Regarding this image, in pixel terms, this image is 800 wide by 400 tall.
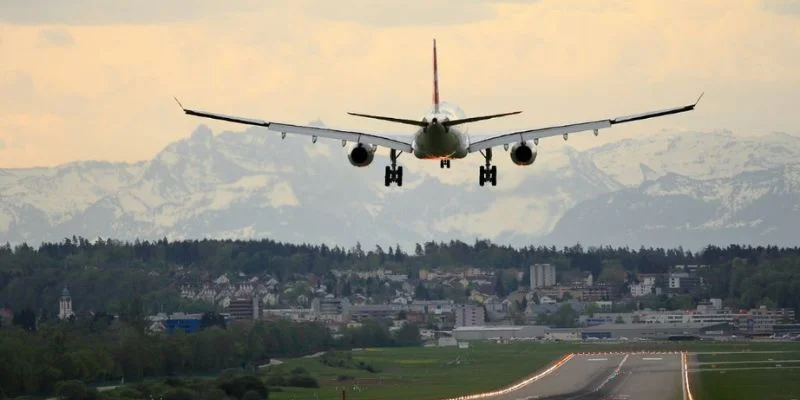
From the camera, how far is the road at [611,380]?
12912 cm

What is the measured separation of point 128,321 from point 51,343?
27.2 metres

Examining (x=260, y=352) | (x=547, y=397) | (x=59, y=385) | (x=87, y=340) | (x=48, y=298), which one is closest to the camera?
(x=59, y=385)

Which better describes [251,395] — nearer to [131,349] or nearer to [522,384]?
A: [131,349]

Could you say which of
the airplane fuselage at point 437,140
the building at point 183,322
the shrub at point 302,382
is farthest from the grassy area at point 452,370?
the airplane fuselage at point 437,140

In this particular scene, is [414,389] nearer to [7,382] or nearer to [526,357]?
[7,382]

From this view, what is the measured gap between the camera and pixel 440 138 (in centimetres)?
8400

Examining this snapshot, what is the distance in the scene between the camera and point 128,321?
16312 cm

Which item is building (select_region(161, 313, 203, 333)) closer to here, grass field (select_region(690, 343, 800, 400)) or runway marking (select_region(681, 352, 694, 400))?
runway marking (select_region(681, 352, 694, 400))

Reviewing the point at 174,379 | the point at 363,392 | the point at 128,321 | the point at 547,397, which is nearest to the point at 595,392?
the point at 547,397

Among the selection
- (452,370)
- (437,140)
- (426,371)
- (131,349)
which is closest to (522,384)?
(426,371)

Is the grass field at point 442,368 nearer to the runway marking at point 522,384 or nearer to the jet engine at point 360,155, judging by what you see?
the runway marking at point 522,384

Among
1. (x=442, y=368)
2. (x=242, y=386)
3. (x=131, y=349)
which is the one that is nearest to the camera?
(x=242, y=386)

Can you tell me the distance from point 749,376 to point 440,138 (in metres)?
65.2

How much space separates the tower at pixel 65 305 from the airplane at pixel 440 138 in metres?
94.2
